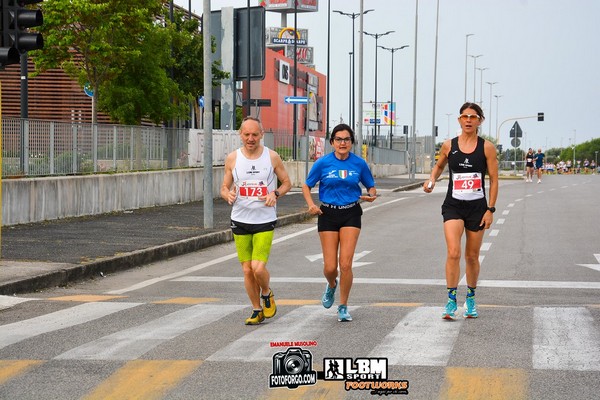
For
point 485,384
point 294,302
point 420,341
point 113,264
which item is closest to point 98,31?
point 113,264

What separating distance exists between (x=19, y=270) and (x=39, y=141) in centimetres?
888

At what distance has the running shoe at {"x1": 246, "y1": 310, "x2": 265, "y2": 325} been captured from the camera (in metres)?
9.24

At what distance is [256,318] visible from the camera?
928cm

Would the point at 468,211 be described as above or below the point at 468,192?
below

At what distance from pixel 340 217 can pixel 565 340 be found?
92.9 inches

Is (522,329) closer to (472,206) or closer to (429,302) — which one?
(472,206)

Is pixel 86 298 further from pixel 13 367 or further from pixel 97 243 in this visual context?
pixel 97 243

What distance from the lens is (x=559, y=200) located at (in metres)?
34.2

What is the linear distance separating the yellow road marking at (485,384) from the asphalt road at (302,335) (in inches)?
0.5

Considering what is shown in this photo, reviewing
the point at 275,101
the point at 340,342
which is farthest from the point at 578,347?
the point at 275,101

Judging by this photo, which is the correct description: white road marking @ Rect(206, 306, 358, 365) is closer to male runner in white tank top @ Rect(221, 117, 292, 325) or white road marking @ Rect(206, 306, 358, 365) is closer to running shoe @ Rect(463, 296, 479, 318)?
male runner in white tank top @ Rect(221, 117, 292, 325)

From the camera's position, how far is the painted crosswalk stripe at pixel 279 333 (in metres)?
7.70

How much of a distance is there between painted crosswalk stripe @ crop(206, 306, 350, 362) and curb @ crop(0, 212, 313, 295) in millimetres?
3788

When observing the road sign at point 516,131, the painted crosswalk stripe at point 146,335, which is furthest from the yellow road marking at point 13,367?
the road sign at point 516,131
